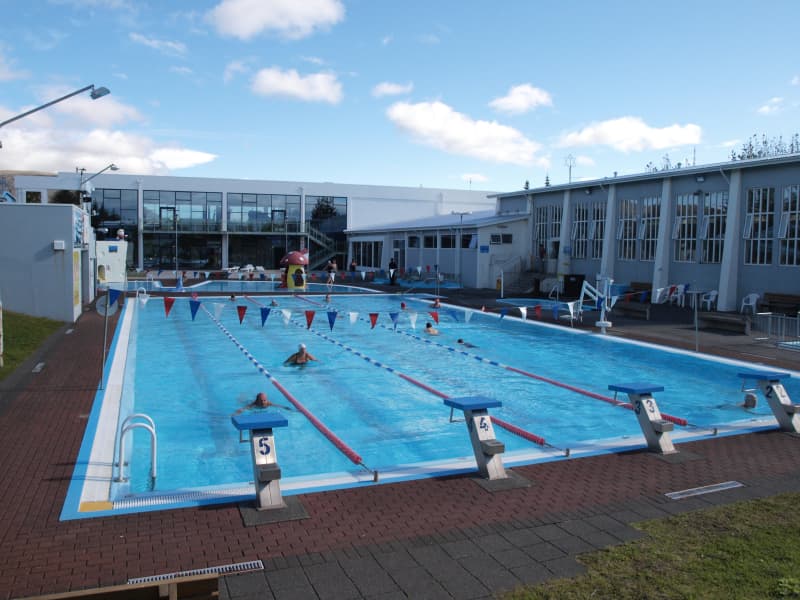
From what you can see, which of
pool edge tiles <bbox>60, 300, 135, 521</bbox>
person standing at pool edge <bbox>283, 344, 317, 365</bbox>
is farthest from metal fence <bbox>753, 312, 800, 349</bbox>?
pool edge tiles <bbox>60, 300, 135, 521</bbox>

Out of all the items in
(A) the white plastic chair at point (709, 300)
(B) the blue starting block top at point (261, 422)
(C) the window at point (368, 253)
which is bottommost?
(B) the blue starting block top at point (261, 422)

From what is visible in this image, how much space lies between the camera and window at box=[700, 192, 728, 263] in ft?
82.2

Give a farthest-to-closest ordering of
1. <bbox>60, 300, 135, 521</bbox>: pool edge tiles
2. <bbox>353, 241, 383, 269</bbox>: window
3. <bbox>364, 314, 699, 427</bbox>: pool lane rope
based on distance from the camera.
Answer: <bbox>353, 241, 383, 269</bbox>: window
<bbox>364, 314, 699, 427</bbox>: pool lane rope
<bbox>60, 300, 135, 521</bbox>: pool edge tiles

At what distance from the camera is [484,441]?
6.94 meters

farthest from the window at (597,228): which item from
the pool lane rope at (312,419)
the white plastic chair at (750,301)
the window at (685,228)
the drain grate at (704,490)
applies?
the drain grate at (704,490)

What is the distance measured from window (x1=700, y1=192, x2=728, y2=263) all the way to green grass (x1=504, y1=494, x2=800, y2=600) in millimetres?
21532

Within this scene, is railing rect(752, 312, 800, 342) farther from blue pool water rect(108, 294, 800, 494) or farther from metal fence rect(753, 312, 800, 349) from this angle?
blue pool water rect(108, 294, 800, 494)

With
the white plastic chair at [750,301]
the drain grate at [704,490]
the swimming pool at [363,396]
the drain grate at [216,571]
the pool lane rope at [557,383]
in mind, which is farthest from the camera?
the white plastic chair at [750,301]

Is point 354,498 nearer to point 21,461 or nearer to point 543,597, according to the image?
point 543,597

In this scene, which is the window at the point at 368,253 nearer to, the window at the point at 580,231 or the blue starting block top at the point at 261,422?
the window at the point at 580,231

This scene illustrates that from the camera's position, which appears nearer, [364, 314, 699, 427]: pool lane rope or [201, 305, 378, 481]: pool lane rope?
[201, 305, 378, 481]: pool lane rope

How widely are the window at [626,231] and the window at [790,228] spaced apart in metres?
7.56

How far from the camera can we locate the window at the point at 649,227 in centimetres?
2837

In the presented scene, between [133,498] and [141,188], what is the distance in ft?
161
